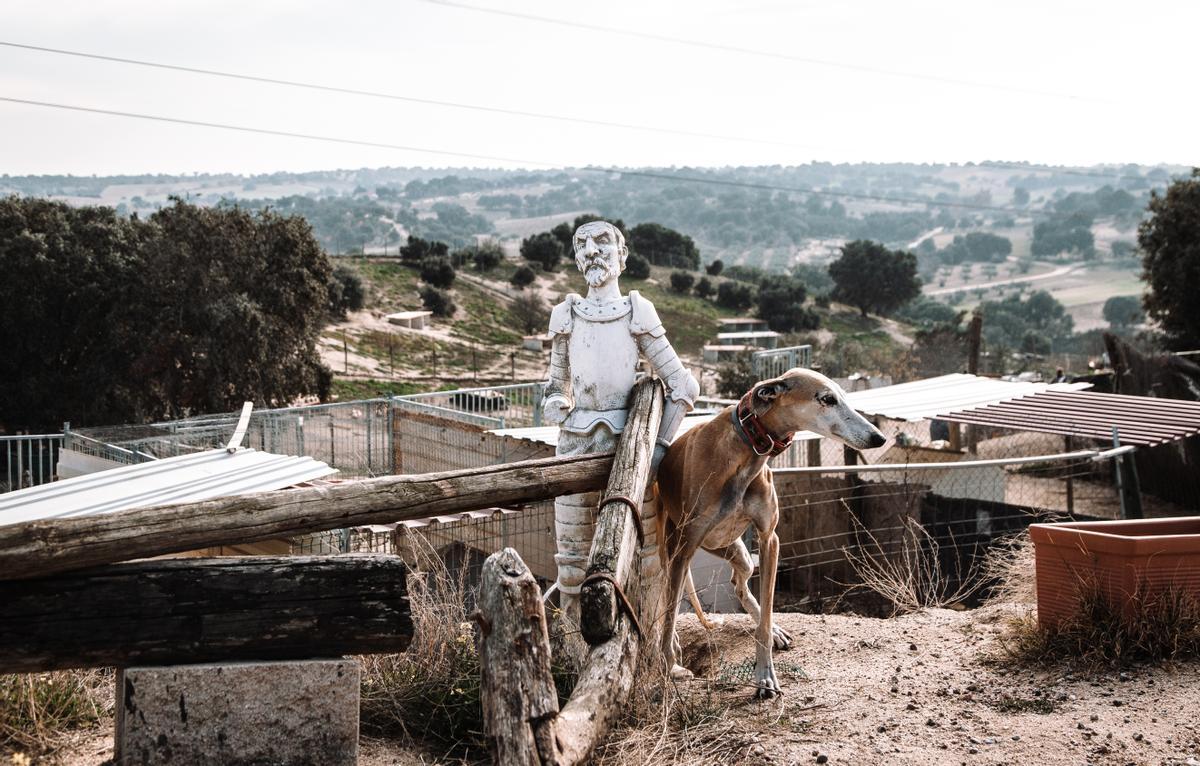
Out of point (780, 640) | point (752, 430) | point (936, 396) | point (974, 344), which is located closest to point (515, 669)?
point (752, 430)

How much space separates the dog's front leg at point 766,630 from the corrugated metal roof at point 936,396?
5639 millimetres

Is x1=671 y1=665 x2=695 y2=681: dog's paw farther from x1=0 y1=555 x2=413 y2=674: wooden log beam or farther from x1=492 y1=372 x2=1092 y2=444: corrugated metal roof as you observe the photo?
x1=492 y1=372 x2=1092 y2=444: corrugated metal roof

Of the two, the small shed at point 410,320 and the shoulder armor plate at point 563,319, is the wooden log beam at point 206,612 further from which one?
the small shed at point 410,320

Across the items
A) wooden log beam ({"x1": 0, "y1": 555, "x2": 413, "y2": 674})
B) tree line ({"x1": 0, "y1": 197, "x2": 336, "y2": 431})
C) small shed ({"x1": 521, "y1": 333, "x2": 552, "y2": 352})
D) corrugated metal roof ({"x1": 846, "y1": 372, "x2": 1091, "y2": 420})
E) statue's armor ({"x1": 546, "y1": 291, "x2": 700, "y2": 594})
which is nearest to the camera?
wooden log beam ({"x1": 0, "y1": 555, "x2": 413, "y2": 674})

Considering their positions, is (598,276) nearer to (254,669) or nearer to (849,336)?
(254,669)

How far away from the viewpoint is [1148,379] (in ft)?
63.4

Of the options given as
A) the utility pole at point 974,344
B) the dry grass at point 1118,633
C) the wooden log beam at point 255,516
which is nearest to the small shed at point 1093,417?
the dry grass at point 1118,633

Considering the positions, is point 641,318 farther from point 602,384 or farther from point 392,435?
point 392,435

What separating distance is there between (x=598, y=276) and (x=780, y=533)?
6102 millimetres

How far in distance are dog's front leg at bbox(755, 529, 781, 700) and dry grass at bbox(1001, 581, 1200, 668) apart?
152 centimetres

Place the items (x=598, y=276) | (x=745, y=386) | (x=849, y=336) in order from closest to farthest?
(x=598, y=276), (x=745, y=386), (x=849, y=336)

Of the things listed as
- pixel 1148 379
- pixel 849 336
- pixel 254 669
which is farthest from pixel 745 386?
pixel 849 336

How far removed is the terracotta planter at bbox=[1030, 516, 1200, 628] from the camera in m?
6.31

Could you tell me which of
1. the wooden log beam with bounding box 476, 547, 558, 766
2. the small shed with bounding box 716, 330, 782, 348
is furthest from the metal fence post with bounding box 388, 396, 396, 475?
the small shed with bounding box 716, 330, 782, 348
